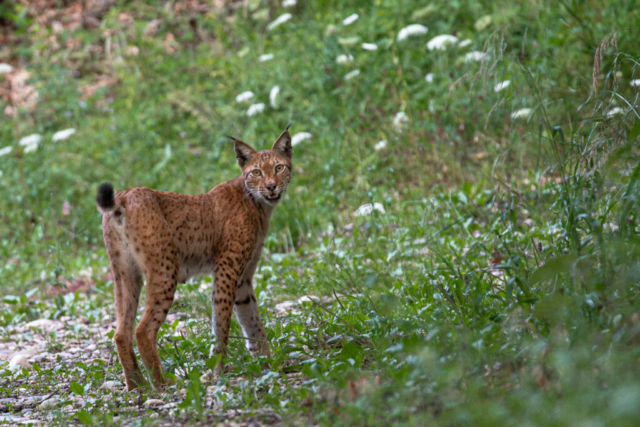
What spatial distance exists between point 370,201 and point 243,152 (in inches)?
47.6

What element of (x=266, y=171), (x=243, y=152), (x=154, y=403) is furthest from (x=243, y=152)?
(x=154, y=403)

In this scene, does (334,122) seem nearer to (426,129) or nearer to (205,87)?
(426,129)

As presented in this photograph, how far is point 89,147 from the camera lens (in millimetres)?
11188

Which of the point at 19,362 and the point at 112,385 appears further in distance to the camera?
the point at 19,362

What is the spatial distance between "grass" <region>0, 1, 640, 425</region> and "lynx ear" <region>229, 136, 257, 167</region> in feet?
3.45

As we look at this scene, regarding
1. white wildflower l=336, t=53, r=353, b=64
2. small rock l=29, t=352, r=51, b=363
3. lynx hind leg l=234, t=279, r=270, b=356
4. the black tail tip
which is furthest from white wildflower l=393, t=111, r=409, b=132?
small rock l=29, t=352, r=51, b=363

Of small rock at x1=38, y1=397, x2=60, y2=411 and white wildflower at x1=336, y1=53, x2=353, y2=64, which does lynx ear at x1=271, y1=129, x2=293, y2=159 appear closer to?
small rock at x1=38, y1=397, x2=60, y2=411

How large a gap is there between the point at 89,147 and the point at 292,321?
25.1ft

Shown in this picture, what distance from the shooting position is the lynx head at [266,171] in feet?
16.5

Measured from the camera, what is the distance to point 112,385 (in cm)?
441

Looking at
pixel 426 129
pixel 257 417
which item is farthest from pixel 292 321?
pixel 426 129

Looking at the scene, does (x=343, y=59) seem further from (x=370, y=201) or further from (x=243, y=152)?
(x=243, y=152)

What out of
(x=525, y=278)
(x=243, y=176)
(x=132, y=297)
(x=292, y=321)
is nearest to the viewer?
(x=525, y=278)

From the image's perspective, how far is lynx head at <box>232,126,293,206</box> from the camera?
5.02 m
